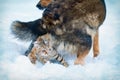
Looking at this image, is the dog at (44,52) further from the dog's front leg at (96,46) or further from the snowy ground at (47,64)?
the dog's front leg at (96,46)

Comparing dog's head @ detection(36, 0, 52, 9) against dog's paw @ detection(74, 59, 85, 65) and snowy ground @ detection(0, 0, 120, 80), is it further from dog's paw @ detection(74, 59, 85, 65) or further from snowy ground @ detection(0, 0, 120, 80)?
dog's paw @ detection(74, 59, 85, 65)

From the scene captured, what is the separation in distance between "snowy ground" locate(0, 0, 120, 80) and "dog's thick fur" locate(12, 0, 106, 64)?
54 millimetres

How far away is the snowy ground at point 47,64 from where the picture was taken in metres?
2.19

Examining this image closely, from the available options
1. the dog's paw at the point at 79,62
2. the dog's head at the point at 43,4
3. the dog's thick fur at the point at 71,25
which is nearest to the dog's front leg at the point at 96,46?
the dog's thick fur at the point at 71,25

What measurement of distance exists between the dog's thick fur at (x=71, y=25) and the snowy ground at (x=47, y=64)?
0.18 ft

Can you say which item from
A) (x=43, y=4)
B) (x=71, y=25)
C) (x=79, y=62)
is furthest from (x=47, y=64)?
(x=43, y=4)

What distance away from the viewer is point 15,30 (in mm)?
2205

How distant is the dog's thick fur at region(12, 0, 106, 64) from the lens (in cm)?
220

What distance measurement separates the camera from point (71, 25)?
221 centimetres

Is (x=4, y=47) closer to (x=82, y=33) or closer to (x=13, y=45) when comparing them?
(x=13, y=45)

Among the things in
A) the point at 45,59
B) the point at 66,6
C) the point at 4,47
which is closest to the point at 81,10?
the point at 66,6

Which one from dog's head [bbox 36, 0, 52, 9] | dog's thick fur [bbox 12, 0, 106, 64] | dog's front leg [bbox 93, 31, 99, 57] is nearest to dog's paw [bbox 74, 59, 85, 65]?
dog's thick fur [bbox 12, 0, 106, 64]

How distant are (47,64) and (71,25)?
0.35 m

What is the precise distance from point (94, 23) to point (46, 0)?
16.3 inches
